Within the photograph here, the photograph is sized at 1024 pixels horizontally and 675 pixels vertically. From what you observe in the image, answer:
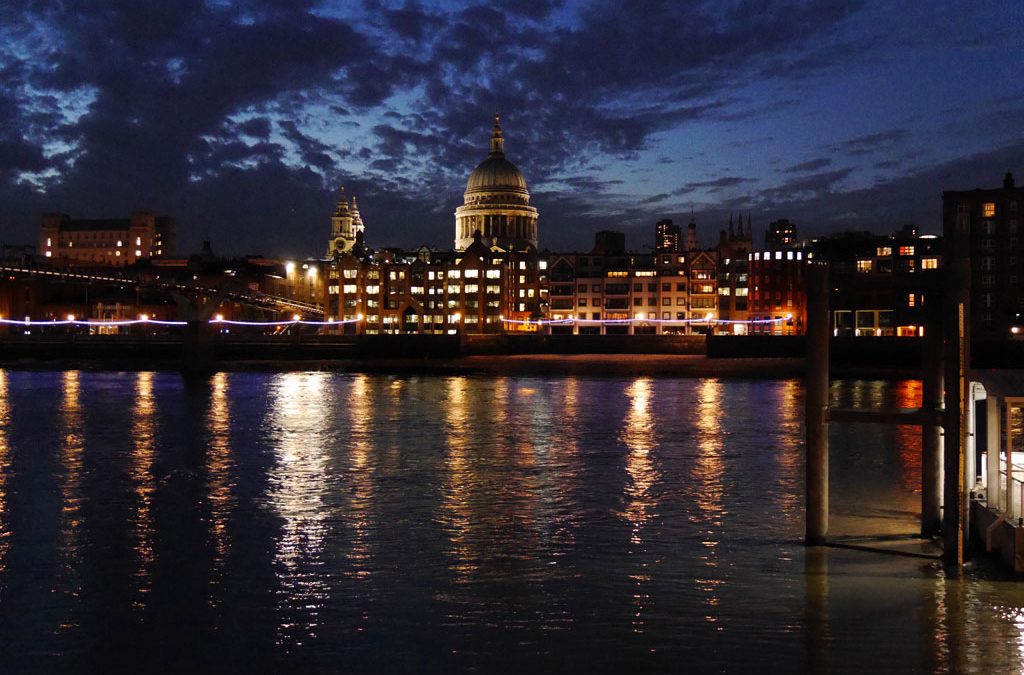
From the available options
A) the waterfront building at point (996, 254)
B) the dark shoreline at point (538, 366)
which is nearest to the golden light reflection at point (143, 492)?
the dark shoreline at point (538, 366)

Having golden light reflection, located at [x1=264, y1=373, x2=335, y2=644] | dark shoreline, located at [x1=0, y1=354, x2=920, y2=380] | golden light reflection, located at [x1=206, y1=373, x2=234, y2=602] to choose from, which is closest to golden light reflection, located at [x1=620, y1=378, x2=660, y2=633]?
golden light reflection, located at [x1=264, y1=373, x2=335, y2=644]

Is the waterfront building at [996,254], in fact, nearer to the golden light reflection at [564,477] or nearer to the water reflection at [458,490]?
the golden light reflection at [564,477]

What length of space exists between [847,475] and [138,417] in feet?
101

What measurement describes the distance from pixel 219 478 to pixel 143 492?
102 inches

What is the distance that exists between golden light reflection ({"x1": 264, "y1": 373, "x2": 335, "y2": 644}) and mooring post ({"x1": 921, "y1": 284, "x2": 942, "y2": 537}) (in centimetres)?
914

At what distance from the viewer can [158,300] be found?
556 feet

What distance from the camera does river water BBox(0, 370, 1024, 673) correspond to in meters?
12.3

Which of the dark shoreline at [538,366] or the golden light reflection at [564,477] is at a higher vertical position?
the dark shoreline at [538,366]

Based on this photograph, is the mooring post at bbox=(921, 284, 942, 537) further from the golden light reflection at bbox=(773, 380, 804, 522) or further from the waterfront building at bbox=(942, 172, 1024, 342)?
the waterfront building at bbox=(942, 172, 1024, 342)

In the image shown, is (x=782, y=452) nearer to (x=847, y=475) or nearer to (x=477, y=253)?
(x=847, y=475)

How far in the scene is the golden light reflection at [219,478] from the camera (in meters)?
17.7

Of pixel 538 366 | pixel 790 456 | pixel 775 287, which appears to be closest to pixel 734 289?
pixel 775 287

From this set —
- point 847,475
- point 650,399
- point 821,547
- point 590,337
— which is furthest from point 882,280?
point 590,337

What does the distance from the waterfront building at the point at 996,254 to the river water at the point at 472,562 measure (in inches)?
3078
